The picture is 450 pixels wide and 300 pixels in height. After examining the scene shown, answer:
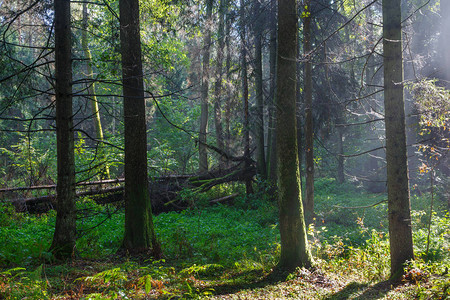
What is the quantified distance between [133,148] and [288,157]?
3.45 metres

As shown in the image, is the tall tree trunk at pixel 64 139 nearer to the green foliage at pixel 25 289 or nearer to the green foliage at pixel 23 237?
the green foliage at pixel 23 237

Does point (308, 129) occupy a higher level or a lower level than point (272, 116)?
lower

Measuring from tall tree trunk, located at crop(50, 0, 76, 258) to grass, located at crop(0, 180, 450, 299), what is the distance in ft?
1.46

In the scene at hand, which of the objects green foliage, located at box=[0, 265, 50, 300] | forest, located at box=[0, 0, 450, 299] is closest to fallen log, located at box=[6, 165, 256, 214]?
forest, located at box=[0, 0, 450, 299]

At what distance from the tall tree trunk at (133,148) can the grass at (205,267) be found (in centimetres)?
45

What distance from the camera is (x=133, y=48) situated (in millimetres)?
7445

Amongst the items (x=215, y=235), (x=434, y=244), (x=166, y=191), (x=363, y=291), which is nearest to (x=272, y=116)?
(x=166, y=191)

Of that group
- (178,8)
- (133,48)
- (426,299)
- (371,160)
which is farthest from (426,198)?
(133,48)

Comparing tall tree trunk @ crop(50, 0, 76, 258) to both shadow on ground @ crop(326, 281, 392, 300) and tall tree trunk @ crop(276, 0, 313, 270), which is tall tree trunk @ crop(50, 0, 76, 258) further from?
shadow on ground @ crop(326, 281, 392, 300)

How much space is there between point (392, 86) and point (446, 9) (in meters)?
19.5

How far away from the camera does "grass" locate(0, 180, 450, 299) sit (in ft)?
15.8

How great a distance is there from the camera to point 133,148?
7426 millimetres

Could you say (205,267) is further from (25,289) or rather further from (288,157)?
(25,289)

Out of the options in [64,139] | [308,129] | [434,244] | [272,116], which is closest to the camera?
[64,139]
